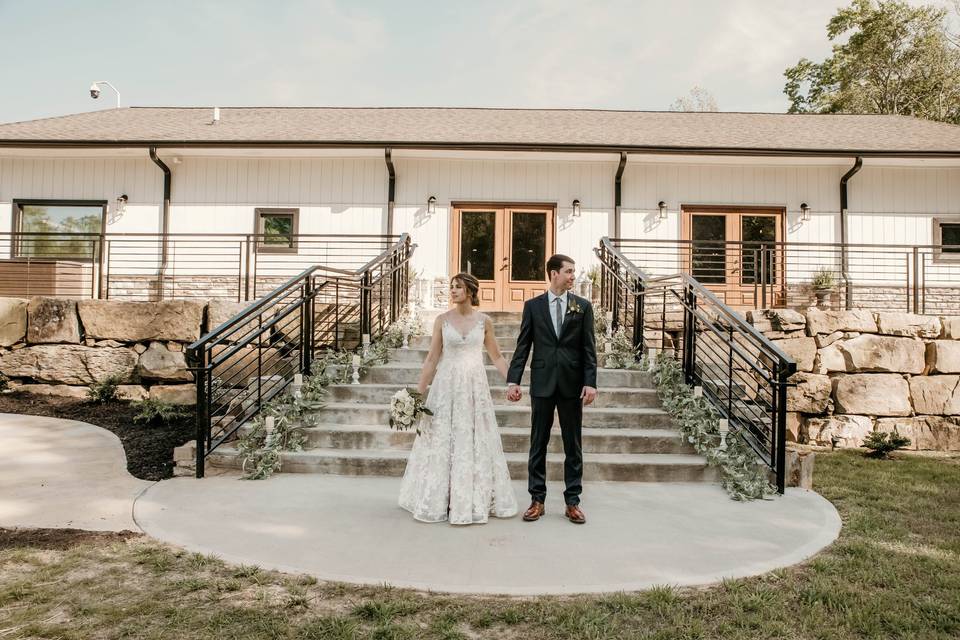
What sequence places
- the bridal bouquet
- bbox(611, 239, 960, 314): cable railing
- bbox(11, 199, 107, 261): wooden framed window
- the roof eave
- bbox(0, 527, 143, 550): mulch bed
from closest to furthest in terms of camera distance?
bbox(0, 527, 143, 550): mulch bed < the bridal bouquet < the roof eave < bbox(611, 239, 960, 314): cable railing < bbox(11, 199, 107, 261): wooden framed window

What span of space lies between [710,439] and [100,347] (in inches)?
337

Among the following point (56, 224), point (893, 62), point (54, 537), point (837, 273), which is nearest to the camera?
point (54, 537)

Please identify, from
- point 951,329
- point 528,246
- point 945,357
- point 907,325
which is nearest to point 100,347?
point 528,246

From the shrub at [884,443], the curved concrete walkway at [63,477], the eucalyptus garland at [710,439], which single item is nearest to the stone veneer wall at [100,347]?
the curved concrete walkway at [63,477]

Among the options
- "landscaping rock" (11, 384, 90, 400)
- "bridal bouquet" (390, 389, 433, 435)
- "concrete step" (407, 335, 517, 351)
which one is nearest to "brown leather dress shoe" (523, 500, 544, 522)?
"bridal bouquet" (390, 389, 433, 435)

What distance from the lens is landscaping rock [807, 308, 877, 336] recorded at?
884 centimetres

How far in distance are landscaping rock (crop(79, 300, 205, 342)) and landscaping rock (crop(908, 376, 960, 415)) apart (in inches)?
417

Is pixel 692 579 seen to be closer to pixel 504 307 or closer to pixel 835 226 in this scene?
pixel 504 307

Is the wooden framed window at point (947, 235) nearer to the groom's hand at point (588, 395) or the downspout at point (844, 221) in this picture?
the downspout at point (844, 221)

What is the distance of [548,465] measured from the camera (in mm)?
5477

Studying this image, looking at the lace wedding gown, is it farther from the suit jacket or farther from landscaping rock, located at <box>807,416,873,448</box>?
landscaping rock, located at <box>807,416,873,448</box>

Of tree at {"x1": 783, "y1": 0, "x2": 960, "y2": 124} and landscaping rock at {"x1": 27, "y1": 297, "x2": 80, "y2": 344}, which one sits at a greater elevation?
tree at {"x1": 783, "y1": 0, "x2": 960, "y2": 124}

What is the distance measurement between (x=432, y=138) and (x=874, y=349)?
27.5 ft

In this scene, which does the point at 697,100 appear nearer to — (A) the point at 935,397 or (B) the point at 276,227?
(A) the point at 935,397
